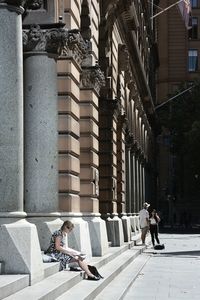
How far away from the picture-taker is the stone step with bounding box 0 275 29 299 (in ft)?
33.0

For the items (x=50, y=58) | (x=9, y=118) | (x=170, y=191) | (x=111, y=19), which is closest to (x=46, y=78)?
(x=50, y=58)

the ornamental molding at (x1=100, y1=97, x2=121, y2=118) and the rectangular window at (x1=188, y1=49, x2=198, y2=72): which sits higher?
the rectangular window at (x1=188, y1=49, x2=198, y2=72)

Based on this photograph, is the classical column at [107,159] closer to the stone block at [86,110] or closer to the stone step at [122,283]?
the stone step at [122,283]

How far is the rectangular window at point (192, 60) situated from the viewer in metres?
95.1

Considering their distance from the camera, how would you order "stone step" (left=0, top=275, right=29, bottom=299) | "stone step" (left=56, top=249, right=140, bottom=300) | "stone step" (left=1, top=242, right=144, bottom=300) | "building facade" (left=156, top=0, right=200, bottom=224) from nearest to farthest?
"stone step" (left=0, top=275, right=29, bottom=299) < "stone step" (left=1, top=242, right=144, bottom=300) < "stone step" (left=56, top=249, right=140, bottom=300) < "building facade" (left=156, top=0, right=200, bottom=224)

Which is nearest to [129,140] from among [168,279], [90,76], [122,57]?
[122,57]

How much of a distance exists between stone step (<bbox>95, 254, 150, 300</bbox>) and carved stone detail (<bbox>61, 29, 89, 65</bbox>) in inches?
205

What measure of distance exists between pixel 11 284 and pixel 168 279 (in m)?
7.77

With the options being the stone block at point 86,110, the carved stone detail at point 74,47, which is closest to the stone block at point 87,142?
the stone block at point 86,110

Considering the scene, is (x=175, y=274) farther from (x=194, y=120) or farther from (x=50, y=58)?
(x=194, y=120)

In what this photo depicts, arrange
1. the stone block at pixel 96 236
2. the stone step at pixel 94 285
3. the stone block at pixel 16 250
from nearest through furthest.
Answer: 1. the stone block at pixel 16 250
2. the stone step at pixel 94 285
3. the stone block at pixel 96 236

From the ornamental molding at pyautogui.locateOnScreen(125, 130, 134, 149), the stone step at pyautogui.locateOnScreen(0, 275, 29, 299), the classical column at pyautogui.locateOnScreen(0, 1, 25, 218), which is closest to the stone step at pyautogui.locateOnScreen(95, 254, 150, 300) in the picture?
the stone step at pyautogui.locateOnScreen(0, 275, 29, 299)

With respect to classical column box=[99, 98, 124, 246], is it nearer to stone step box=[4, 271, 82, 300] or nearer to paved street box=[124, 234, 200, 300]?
paved street box=[124, 234, 200, 300]

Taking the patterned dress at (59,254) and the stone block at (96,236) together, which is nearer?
the patterned dress at (59,254)
